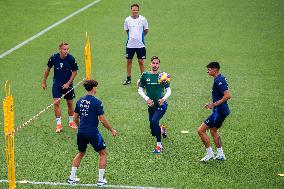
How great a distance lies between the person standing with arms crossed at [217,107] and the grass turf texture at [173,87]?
29cm

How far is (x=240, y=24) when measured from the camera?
2773cm

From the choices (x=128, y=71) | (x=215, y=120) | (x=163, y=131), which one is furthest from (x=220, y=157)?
(x=128, y=71)

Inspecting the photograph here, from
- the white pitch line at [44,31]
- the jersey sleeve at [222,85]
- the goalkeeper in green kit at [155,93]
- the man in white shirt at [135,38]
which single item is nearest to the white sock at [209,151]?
the goalkeeper in green kit at [155,93]

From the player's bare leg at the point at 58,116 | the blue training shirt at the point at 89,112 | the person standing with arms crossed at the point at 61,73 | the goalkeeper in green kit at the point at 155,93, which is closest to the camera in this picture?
the blue training shirt at the point at 89,112

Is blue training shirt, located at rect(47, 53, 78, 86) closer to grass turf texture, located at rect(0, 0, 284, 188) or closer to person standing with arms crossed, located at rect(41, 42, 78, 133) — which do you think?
person standing with arms crossed, located at rect(41, 42, 78, 133)

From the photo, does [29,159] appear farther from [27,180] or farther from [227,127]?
[227,127]

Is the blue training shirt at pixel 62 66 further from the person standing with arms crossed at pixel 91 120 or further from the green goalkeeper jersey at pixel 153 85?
the person standing with arms crossed at pixel 91 120

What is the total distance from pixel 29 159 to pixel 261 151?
5166 mm

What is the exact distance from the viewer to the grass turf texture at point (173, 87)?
1273 cm

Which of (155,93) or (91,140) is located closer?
(91,140)

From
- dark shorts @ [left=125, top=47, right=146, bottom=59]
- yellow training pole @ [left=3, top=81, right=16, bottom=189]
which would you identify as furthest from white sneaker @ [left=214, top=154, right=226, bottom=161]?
dark shorts @ [left=125, top=47, right=146, bottom=59]

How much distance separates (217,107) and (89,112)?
288 cm

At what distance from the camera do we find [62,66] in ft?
49.4

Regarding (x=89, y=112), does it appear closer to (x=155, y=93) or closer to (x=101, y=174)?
(x=101, y=174)
